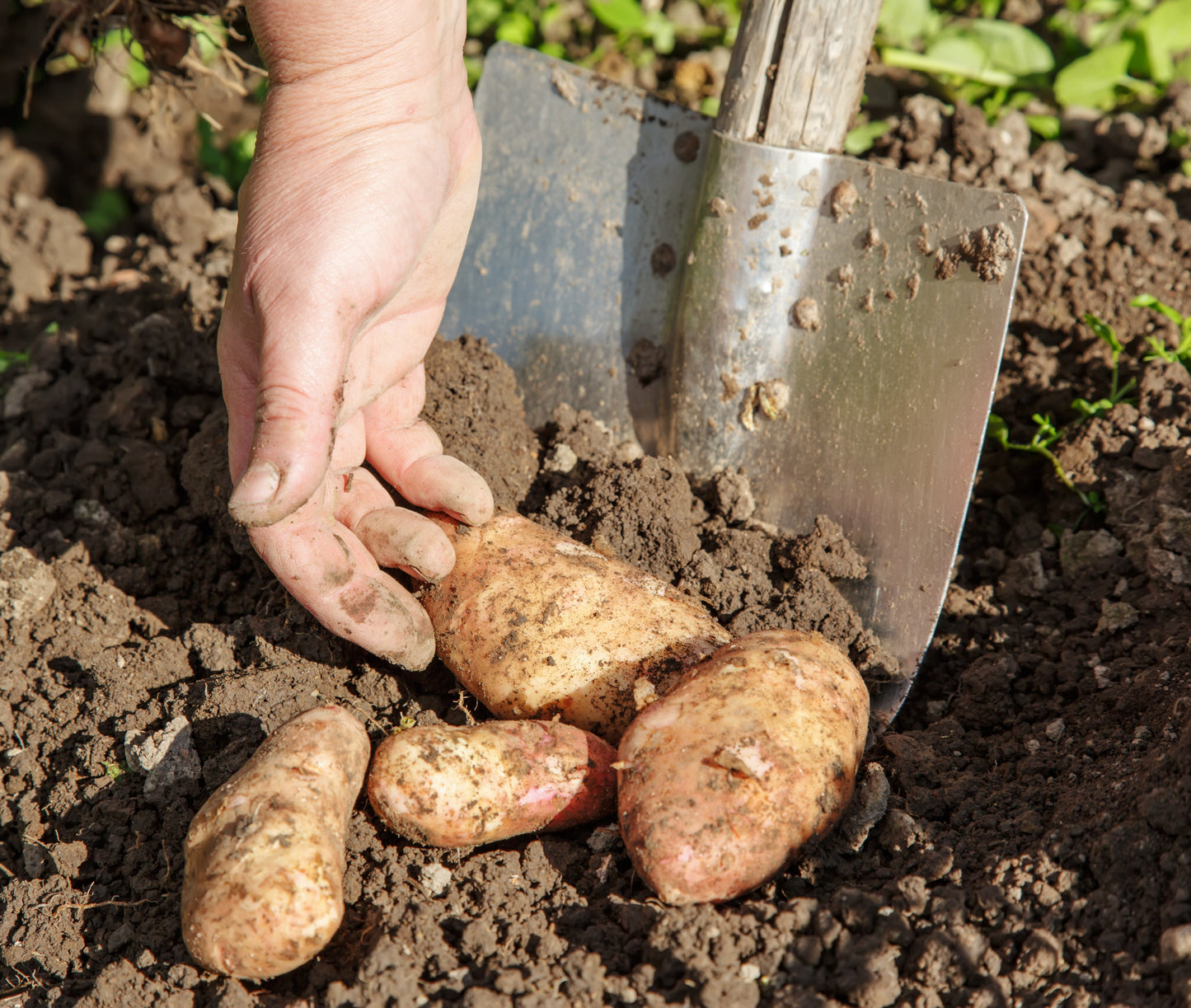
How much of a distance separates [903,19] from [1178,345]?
1732 millimetres

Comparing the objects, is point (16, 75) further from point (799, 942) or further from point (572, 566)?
Result: point (799, 942)

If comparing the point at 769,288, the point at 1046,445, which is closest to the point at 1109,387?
the point at 1046,445

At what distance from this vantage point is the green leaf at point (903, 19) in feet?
11.5

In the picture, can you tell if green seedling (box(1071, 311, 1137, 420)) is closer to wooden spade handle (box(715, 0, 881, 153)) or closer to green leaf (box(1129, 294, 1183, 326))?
green leaf (box(1129, 294, 1183, 326))

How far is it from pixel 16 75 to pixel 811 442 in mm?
3732

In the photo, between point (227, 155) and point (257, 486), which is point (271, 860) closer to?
point (257, 486)

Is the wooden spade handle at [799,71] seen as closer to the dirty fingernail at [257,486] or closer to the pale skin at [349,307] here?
the pale skin at [349,307]

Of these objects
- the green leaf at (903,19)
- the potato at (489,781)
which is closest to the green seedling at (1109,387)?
the green leaf at (903,19)

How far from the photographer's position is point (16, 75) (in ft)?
12.7

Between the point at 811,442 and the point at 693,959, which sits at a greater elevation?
the point at 811,442

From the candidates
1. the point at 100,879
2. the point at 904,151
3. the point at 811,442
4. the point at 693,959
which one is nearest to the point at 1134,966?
the point at 693,959

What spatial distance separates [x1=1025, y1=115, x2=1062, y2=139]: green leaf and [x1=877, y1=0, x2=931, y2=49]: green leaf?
563mm

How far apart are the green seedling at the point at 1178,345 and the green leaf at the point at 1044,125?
3.48 ft

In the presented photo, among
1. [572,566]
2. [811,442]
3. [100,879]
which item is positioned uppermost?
[811,442]
